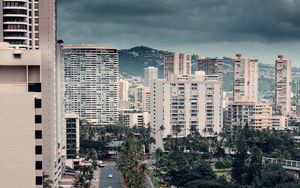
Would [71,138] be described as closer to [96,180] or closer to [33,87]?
[96,180]

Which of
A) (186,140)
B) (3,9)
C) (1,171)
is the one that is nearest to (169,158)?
(186,140)

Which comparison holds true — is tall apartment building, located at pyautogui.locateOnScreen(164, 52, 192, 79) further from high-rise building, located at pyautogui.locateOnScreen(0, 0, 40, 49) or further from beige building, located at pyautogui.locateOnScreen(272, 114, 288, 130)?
high-rise building, located at pyautogui.locateOnScreen(0, 0, 40, 49)

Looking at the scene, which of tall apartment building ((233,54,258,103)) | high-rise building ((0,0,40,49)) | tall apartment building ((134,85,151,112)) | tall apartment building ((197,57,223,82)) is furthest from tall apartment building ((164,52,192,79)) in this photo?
high-rise building ((0,0,40,49))

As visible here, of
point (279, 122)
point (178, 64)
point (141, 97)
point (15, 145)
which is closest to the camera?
point (15, 145)

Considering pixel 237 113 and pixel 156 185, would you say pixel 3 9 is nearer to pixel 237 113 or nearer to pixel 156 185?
pixel 156 185

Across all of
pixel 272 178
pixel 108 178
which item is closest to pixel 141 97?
pixel 108 178
